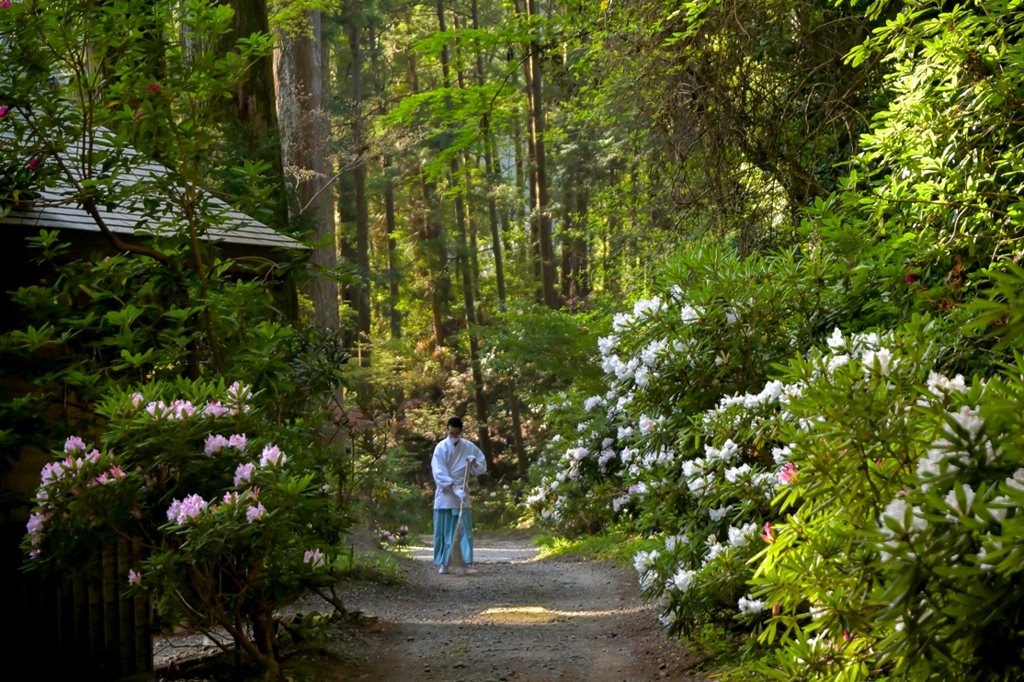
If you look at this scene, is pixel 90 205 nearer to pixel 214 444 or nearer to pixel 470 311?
pixel 214 444

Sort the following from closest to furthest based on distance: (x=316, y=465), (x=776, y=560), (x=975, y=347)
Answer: (x=776, y=560)
(x=975, y=347)
(x=316, y=465)

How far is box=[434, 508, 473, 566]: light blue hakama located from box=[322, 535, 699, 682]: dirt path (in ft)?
1.61

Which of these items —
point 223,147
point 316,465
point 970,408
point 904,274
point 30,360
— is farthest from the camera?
point 223,147

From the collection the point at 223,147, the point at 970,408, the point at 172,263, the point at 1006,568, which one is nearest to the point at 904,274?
the point at 970,408

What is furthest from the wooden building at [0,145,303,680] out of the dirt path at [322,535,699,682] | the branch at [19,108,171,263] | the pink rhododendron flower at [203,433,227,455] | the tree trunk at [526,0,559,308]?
the tree trunk at [526,0,559,308]

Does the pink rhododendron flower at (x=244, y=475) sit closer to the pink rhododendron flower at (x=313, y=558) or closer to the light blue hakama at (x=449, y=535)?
the pink rhododendron flower at (x=313, y=558)

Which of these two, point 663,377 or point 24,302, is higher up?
point 24,302

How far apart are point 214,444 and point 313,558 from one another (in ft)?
3.28

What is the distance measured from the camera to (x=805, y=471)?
137 inches

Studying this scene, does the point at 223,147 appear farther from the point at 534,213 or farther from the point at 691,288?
the point at 534,213

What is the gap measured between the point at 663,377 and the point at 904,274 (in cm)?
168

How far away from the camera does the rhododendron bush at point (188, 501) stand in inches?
205

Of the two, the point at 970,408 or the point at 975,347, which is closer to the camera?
the point at 970,408

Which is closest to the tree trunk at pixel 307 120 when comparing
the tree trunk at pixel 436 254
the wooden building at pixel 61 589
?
the wooden building at pixel 61 589
